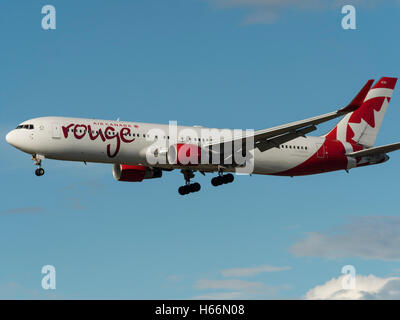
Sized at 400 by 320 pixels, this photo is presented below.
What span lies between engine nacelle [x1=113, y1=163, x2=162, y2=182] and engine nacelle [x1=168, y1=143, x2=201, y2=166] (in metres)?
5.74

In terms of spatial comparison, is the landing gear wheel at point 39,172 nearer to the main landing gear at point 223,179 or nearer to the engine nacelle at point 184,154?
the engine nacelle at point 184,154

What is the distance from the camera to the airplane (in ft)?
190

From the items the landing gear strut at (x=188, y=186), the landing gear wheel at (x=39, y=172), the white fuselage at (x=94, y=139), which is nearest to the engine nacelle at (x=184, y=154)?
the white fuselage at (x=94, y=139)

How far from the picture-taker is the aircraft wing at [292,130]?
165 ft

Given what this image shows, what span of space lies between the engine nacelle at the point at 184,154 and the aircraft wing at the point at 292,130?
5.42 ft

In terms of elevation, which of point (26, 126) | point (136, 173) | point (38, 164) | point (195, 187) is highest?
point (26, 126)

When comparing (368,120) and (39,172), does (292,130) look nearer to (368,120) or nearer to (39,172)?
(368,120)

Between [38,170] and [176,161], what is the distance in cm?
1012

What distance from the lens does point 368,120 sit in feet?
227

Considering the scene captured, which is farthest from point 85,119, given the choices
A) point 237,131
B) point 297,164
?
point 297,164

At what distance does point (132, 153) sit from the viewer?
194ft

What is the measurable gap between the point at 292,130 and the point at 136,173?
46.9 feet

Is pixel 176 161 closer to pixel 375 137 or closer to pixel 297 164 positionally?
pixel 297 164

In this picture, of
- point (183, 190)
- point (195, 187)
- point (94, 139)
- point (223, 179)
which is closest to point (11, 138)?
point (94, 139)
